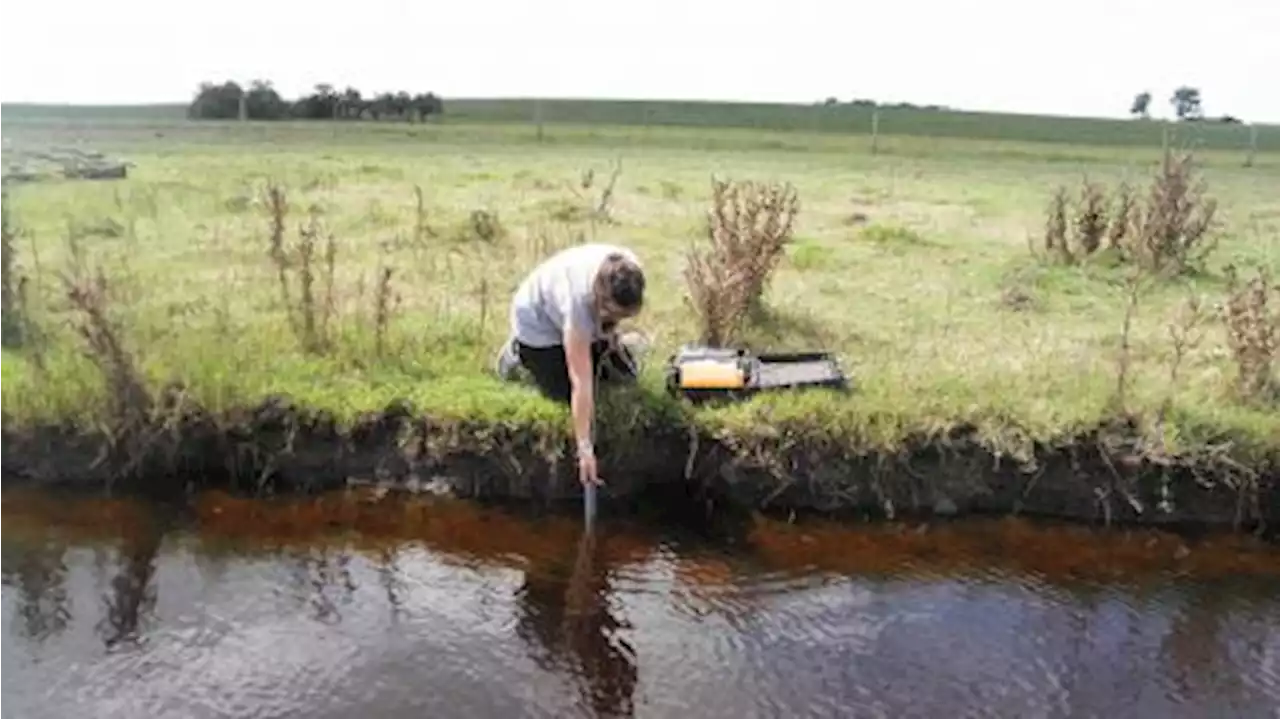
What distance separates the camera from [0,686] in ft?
15.8

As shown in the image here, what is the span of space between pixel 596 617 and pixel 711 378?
1.76 metres

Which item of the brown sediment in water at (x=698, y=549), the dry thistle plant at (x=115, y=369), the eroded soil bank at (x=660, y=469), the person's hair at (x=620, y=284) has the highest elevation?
the person's hair at (x=620, y=284)

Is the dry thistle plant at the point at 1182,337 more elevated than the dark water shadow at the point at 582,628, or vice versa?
the dry thistle plant at the point at 1182,337

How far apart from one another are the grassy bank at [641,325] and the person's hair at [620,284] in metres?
1.08

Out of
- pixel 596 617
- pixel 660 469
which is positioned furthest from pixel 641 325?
pixel 596 617

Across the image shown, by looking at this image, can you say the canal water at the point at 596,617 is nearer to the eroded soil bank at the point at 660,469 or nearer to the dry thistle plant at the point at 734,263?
the eroded soil bank at the point at 660,469

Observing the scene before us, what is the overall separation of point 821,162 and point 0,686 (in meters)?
24.9

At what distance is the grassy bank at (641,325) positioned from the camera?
6.70 m

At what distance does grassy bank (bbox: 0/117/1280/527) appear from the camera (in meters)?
6.70

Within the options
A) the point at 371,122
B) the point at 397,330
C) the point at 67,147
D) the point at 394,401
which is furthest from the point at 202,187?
the point at 371,122

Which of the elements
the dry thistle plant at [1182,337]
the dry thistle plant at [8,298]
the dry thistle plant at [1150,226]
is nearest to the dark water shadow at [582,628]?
the dry thistle plant at [1182,337]

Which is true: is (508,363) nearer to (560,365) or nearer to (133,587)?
(560,365)

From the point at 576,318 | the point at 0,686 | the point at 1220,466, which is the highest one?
the point at 576,318

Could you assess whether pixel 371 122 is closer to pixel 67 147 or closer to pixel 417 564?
pixel 67 147
